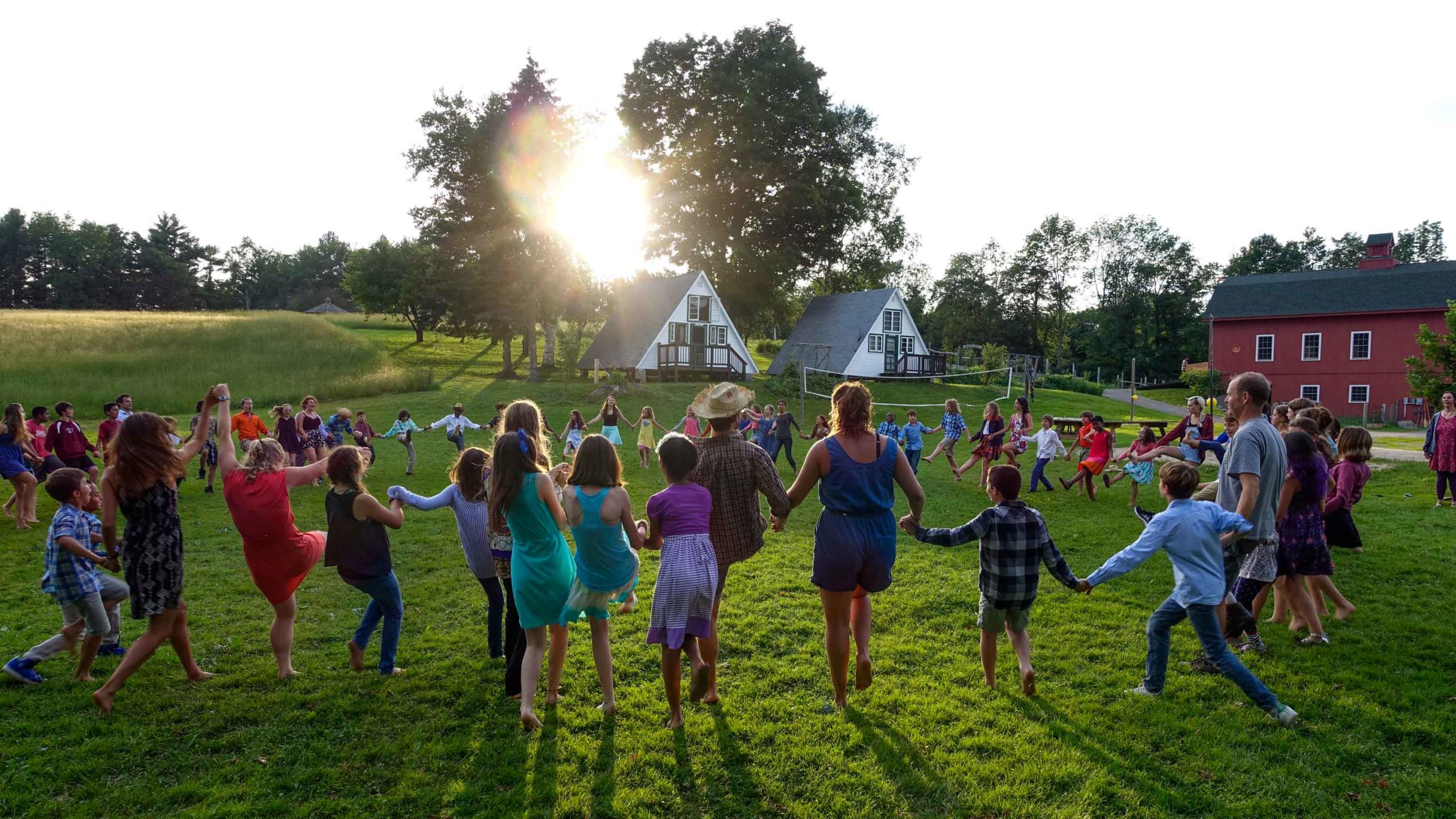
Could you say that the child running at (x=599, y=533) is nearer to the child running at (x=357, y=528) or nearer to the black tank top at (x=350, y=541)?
the child running at (x=357, y=528)

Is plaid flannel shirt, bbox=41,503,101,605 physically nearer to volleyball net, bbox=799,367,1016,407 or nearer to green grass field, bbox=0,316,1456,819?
green grass field, bbox=0,316,1456,819

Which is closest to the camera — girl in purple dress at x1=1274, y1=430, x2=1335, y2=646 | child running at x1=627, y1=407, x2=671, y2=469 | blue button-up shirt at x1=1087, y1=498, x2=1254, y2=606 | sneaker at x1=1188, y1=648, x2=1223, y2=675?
blue button-up shirt at x1=1087, y1=498, x2=1254, y2=606

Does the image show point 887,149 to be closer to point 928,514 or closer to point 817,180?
point 817,180

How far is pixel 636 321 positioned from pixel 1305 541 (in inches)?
1560

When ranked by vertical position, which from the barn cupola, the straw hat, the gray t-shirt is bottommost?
the gray t-shirt

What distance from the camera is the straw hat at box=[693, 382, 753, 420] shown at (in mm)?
5184

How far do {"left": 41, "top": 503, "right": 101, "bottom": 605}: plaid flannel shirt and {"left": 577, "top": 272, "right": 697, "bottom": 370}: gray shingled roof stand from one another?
35.4m

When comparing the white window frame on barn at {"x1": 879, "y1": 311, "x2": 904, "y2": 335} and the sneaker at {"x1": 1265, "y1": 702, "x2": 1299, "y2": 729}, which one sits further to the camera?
the white window frame on barn at {"x1": 879, "y1": 311, "x2": 904, "y2": 335}

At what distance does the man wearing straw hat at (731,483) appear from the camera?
5.12m

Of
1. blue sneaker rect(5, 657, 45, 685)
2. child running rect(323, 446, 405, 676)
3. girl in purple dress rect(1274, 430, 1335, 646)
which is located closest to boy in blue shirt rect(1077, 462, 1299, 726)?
girl in purple dress rect(1274, 430, 1335, 646)

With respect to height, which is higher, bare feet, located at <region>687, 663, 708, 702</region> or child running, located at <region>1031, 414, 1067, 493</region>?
child running, located at <region>1031, 414, 1067, 493</region>

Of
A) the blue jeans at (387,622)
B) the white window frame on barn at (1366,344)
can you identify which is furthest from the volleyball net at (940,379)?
the blue jeans at (387,622)

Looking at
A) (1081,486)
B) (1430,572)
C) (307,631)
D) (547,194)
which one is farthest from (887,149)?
(307,631)

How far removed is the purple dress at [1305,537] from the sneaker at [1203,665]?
49.2 inches
